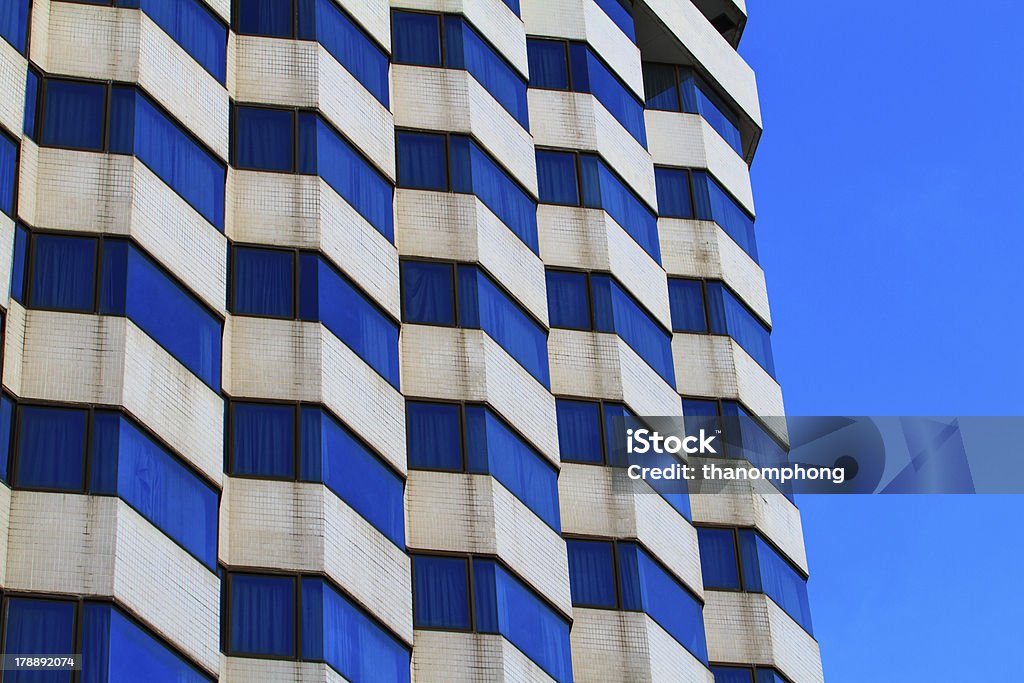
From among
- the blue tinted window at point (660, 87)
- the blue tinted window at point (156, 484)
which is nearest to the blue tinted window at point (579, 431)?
the blue tinted window at point (156, 484)

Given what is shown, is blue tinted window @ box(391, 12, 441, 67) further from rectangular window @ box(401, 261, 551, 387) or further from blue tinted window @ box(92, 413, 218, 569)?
blue tinted window @ box(92, 413, 218, 569)

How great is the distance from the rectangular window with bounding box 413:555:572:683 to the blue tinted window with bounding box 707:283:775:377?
1167cm

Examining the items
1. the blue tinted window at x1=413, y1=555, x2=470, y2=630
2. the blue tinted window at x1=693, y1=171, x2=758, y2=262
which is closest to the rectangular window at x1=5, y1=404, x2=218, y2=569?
the blue tinted window at x1=413, y1=555, x2=470, y2=630

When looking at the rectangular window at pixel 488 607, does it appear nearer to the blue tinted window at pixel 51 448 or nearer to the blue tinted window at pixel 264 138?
the blue tinted window at pixel 51 448

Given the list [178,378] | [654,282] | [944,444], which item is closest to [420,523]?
[178,378]

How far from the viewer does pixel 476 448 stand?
121 ft

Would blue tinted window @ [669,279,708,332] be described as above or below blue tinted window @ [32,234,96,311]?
above

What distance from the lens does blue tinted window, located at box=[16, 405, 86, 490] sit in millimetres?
30391

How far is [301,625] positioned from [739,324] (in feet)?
57.4

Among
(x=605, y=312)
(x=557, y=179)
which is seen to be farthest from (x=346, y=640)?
(x=557, y=179)

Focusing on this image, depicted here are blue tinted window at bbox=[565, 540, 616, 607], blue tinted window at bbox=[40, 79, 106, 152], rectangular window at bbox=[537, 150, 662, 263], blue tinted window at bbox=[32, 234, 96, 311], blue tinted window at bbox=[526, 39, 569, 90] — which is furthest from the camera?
blue tinted window at bbox=[526, 39, 569, 90]

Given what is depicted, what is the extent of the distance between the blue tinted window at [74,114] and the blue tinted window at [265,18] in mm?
5417

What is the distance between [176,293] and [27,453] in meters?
4.43

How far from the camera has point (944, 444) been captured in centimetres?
4419
